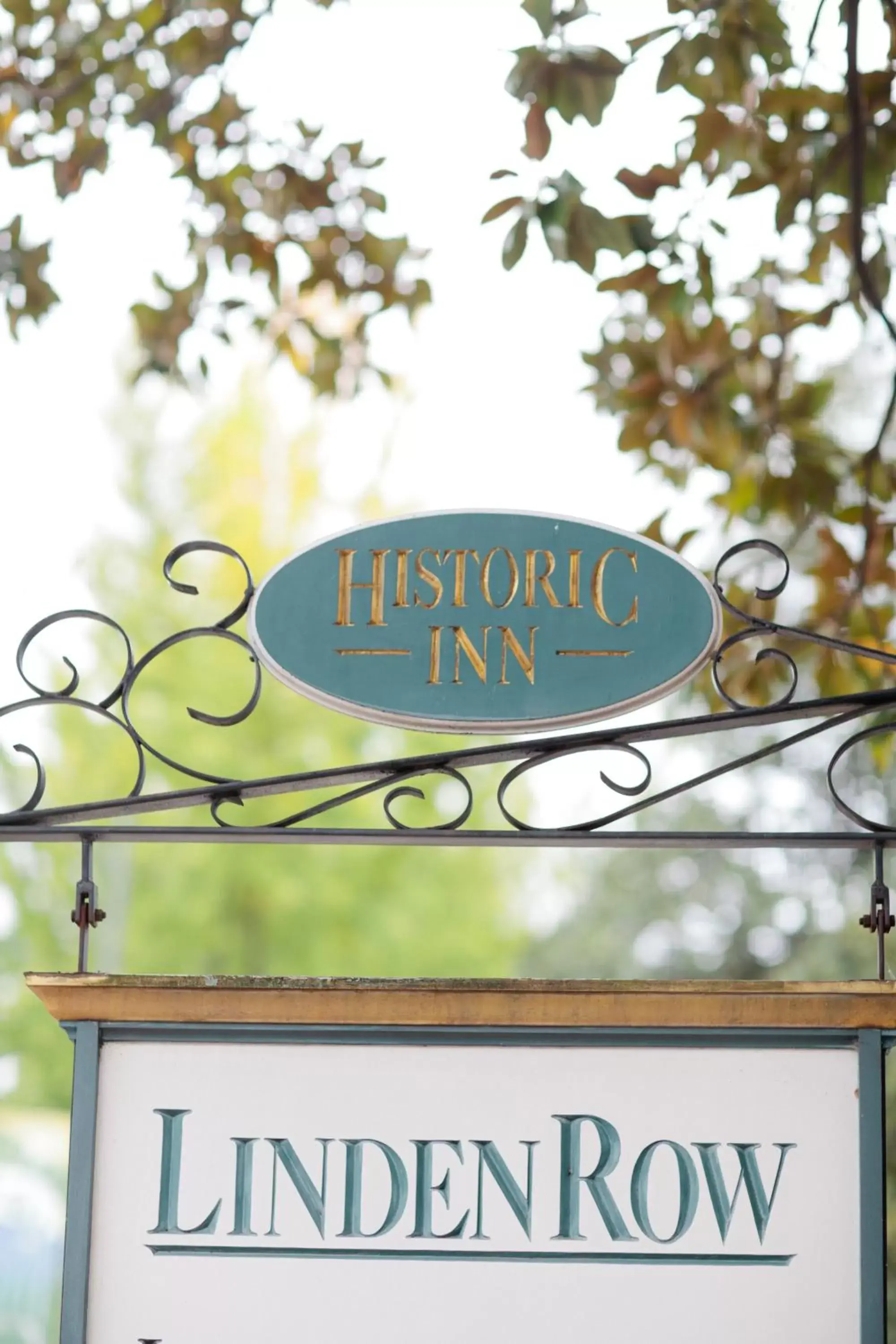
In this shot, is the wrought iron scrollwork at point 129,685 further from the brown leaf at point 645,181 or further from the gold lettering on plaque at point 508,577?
the brown leaf at point 645,181

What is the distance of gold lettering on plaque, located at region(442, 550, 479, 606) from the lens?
1.92 meters

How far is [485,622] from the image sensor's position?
6.27 feet

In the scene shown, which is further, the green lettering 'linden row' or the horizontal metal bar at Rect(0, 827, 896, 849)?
the horizontal metal bar at Rect(0, 827, 896, 849)

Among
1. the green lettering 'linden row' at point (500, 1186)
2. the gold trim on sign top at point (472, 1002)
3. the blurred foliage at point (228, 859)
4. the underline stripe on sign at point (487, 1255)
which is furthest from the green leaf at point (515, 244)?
the blurred foliage at point (228, 859)

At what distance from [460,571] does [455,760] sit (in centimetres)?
24

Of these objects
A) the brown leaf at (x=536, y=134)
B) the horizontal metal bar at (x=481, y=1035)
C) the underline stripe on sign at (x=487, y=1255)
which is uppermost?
the brown leaf at (x=536, y=134)

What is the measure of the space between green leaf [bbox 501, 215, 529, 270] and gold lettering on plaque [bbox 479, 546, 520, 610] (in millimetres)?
1286

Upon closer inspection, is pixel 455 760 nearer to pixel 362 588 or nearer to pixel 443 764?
pixel 443 764

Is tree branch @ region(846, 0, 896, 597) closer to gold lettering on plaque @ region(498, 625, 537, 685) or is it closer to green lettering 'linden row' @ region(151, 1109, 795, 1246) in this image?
gold lettering on plaque @ region(498, 625, 537, 685)

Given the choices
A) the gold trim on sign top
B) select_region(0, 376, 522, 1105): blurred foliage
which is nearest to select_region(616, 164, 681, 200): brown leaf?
the gold trim on sign top

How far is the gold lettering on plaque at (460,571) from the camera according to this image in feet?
6.29

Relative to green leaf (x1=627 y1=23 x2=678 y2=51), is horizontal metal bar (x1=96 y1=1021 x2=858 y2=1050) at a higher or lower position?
lower

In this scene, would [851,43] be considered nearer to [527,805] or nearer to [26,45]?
[26,45]

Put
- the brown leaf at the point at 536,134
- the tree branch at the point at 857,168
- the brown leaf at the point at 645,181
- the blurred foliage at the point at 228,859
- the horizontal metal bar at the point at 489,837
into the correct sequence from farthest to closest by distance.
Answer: the blurred foliage at the point at 228,859, the brown leaf at the point at 645,181, the brown leaf at the point at 536,134, the tree branch at the point at 857,168, the horizontal metal bar at the point at 489,837
